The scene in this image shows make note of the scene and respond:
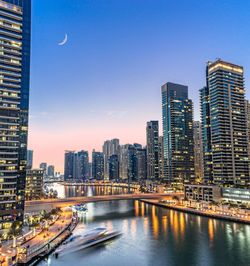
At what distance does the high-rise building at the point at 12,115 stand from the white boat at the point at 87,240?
19283mm

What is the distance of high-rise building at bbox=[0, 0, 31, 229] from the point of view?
232 feet

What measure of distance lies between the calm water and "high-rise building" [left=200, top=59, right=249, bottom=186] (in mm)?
70549

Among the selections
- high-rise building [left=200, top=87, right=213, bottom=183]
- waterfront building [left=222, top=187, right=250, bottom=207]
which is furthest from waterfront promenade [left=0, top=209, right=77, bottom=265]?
high-rise building [left=200, top=87, right=213, bottom=183]

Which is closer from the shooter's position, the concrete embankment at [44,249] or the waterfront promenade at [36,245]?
the concrete embankment at [44,249]

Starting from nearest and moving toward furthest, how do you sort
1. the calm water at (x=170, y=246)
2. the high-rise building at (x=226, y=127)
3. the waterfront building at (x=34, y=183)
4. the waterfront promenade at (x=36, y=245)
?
the waterfront promenade at (x=36, y=245), the calm water at (x=170, y=246), the high-rise building at (x=226, y=127), the waterfront building at (x=34, y=183)

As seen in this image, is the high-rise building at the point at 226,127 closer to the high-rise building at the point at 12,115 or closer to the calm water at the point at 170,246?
the calm water at the point at 170,246

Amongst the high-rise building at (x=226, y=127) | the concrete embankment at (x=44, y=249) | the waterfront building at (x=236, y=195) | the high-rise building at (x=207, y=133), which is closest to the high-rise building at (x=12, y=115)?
the concrete embankment at (x=44, y=249)

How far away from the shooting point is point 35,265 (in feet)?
159

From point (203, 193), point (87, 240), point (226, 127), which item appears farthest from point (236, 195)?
point (87, 240)

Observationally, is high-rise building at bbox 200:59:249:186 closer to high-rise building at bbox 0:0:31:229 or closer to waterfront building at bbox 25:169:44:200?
waterfront building at bbox 25:169:44:200

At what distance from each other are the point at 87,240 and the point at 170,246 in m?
20.5

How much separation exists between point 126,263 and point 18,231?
3130 cm

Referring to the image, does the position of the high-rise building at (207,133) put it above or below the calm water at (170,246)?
above

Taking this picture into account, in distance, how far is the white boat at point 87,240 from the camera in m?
57.8
